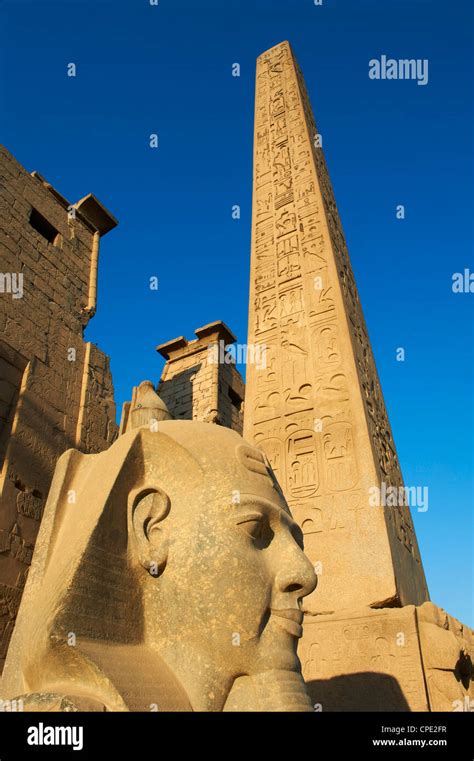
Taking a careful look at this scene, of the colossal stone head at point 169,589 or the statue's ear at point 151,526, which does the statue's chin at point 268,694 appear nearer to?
the colossal stone head at point 169,589

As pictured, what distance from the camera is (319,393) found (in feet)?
14.2

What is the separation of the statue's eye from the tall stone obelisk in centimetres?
185

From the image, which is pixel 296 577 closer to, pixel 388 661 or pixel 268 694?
pixel 268 694

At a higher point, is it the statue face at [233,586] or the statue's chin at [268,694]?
the statue face at [233,586]

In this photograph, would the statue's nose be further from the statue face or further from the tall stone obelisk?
the tall stone obelisk

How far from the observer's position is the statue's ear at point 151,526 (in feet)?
5.92

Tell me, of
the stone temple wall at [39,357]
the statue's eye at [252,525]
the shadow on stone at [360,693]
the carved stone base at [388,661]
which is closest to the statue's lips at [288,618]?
the statue's eye at [252,525]

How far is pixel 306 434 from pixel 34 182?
5.14 metres

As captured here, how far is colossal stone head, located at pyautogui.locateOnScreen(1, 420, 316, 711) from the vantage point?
1566 millimetres

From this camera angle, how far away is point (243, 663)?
169 cm

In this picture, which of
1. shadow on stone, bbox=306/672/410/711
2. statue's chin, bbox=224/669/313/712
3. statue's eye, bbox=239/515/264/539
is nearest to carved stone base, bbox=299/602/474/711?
shadow on stone, bbox=306/672/410/711

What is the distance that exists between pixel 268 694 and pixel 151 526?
0.59m
